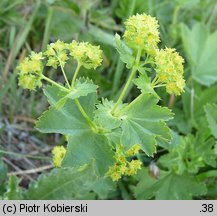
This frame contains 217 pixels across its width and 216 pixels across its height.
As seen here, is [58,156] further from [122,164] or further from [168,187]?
[168,187]

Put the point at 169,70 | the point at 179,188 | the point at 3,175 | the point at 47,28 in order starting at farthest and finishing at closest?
1. the point at 47,28
2. the point at 179,188
3. the point at 3,175
4. the point at 169,70

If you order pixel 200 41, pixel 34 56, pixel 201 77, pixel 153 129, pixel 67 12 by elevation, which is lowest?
pixel 153 129

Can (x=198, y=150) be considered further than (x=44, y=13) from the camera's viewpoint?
No

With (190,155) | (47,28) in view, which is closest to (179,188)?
(190,155)

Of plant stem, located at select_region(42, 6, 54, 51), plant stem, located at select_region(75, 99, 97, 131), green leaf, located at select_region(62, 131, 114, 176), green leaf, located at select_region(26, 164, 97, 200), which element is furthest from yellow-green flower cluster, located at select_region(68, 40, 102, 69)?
plant stem, located at select_region(42, 6, 54, 51)

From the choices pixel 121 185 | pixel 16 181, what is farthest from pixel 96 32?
pixel 16 181

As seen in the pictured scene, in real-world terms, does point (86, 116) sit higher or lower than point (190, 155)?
lower

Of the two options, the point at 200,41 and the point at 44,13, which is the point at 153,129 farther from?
the point at 44,13
